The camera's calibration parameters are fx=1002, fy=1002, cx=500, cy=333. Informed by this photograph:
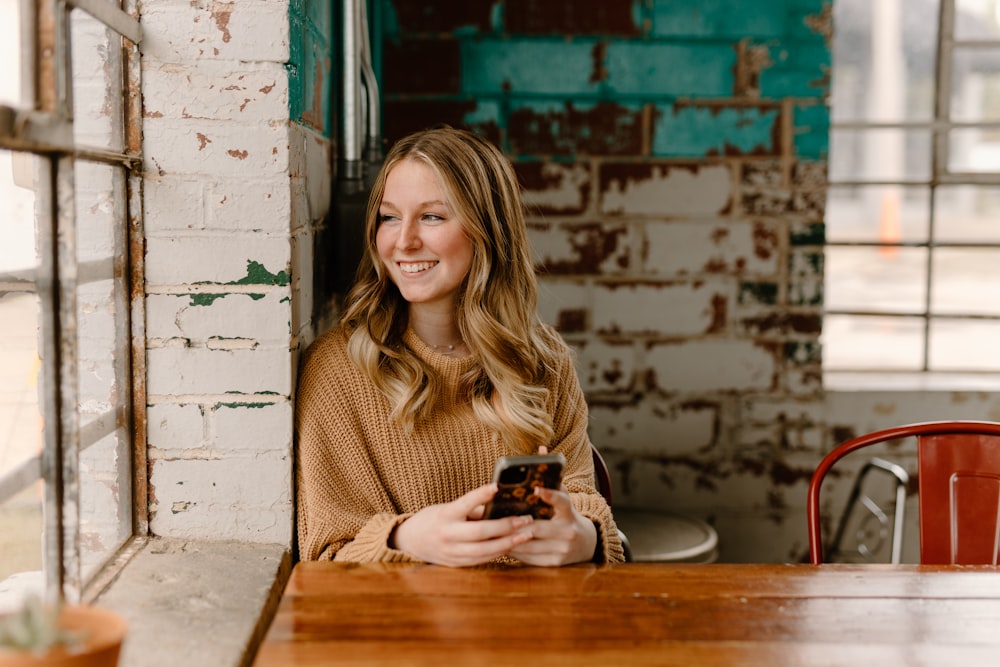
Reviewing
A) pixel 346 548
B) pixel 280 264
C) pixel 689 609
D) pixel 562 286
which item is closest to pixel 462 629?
pixel 689 609

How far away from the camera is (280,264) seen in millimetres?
1675

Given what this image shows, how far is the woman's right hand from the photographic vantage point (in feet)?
4.92

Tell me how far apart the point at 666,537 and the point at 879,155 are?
1526 mm

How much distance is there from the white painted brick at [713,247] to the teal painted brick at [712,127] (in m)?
0.24

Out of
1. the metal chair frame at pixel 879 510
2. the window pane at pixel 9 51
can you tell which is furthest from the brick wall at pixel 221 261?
the metal chair frame at pixel 879 510

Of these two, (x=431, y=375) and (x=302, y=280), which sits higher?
(x=302, y=280)

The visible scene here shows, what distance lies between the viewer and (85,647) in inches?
37.7

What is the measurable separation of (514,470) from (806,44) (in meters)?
2.02

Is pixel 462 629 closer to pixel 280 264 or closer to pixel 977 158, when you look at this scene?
pixel 280 264

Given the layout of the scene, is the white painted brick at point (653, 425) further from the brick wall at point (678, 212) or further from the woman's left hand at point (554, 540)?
the woman's left hand at point (554, 540)

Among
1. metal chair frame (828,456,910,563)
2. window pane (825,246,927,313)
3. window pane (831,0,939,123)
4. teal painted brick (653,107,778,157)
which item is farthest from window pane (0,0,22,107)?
window pane (825,246,927,313)

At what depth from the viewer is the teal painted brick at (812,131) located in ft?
9.63

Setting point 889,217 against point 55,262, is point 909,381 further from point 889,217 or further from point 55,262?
point 55,262

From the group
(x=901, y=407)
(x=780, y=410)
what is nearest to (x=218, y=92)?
(x=780, y=410)
